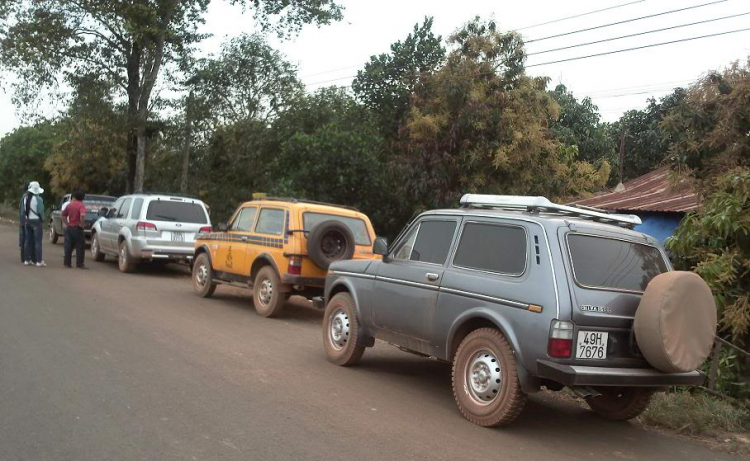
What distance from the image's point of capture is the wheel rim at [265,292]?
459 inches

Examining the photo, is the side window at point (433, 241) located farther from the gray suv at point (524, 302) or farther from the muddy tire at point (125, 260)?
the muddy tire at point (125, 260)

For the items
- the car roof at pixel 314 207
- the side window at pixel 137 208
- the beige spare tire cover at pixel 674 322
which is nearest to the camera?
the beige spare tire cover at pixel 674 322

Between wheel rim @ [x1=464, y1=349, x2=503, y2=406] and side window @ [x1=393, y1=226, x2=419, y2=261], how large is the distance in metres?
1.68

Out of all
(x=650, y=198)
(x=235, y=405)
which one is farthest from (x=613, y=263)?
(x=650, y=198)

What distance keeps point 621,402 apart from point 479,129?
1243 cm

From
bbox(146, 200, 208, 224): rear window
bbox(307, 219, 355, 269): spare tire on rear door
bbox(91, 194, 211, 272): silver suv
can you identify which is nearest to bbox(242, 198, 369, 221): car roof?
bbox(307, 219, 355, 269): spare tire on rear door

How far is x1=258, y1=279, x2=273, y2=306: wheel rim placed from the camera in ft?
38.2

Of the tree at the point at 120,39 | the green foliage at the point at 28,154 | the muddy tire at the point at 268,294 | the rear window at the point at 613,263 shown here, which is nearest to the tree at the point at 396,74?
the tree at the point at 120,39

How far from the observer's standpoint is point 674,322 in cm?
576

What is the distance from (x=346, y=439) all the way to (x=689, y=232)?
567cm

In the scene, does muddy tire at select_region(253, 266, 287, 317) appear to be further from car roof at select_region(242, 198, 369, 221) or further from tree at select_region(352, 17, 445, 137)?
tree at select_region(352, 17, 445, 137)

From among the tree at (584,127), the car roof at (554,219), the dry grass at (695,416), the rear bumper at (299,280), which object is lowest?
the dry grass at (695,416)

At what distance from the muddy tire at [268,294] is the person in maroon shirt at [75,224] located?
666 cm

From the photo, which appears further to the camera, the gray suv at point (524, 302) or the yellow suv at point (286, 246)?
the yellow suv at point (286, 246)
